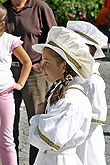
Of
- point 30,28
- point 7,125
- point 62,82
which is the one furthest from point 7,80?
point 62,82

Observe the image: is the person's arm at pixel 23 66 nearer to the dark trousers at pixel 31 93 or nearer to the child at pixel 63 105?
the dark trousers at pixel 31 93

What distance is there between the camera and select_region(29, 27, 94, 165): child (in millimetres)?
2594

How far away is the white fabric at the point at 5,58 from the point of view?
12.1 feet

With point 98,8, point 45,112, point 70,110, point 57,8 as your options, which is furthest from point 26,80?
point 98,8

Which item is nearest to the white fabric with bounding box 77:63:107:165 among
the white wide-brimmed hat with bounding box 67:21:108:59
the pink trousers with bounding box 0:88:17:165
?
the white wide-brimmed hat with bounding box 67:21:108:59

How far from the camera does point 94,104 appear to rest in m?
3.29

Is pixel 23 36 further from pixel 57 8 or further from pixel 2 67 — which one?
pixel 57 8

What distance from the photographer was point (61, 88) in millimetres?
2752

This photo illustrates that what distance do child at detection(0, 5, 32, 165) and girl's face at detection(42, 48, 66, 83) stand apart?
0.97 m

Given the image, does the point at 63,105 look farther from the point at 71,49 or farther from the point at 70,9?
the point at 70,9

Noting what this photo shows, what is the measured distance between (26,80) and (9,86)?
426 mm

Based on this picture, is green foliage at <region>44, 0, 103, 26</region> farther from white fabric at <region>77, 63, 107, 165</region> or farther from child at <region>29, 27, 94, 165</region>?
child at <region>29, 27, 94, 165</region>

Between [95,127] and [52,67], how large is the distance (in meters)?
0.81

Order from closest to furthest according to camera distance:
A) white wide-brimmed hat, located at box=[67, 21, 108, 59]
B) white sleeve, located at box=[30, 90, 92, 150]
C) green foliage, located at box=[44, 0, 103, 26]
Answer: white sleeve, located at box=[30, 90, 92, 150], white wide-brimmed hat, located at box=[67, 21, 108, 59], green foliage, located at box=[44, 0, 103, 26]
